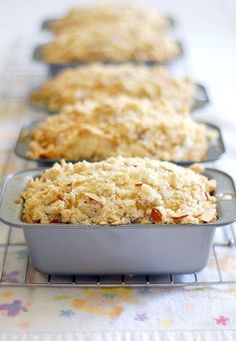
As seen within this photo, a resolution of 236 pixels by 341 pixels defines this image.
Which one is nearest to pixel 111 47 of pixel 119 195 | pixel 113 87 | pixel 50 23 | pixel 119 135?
pixel 113 87

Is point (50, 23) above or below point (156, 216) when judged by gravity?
below

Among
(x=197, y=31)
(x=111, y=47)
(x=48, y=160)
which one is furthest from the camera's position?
(x=197, y=31)

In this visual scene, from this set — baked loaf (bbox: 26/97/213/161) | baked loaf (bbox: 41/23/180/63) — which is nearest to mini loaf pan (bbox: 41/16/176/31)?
baked loaf (bbox: 41/23/180/63)

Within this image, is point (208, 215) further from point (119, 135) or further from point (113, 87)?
point (113, 87)

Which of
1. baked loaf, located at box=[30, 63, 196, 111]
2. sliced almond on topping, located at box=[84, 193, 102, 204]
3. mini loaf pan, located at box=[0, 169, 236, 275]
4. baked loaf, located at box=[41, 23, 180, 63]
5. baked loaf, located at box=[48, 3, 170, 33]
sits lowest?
baked loaf, located at box=[48, 3, 170, 33]

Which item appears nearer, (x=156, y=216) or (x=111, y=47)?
(x=156, y=216)

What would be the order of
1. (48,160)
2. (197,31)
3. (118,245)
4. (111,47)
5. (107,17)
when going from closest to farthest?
1. (118,245)
2. (48,160)
3. (111,47)
4. (107,17)
5. (197,31)

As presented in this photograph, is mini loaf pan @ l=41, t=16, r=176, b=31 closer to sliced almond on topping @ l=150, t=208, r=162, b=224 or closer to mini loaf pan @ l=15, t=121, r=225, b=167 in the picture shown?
mini loaf pan @ l=15, t=121, r=225, b=167
